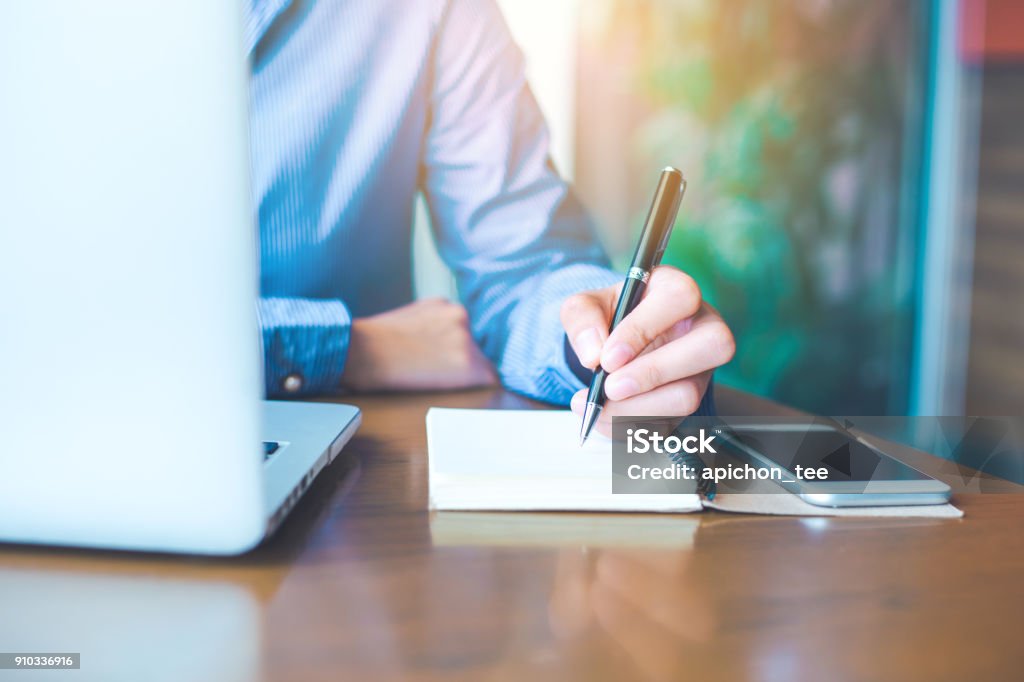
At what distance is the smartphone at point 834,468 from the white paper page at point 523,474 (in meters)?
0.08

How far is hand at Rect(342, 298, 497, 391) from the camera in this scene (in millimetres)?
837

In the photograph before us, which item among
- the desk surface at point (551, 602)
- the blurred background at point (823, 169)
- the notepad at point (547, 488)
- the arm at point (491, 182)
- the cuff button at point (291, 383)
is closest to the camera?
the desk surface at point (551, 602)

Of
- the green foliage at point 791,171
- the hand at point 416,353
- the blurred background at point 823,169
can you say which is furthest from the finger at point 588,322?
the green foliage at point 791,171

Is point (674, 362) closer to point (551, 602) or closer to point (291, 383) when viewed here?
point (551, 602)

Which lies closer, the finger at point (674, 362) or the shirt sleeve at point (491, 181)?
the finger at point (674, 362)

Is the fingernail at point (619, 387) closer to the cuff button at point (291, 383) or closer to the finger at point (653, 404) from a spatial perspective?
the finger at point (653, 404)

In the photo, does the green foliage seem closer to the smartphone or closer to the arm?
the arm

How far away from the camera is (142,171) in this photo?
0.28 metres

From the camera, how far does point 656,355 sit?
51cm

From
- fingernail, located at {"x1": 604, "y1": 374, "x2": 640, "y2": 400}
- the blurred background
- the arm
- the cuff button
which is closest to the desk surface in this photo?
fingernail, located at {"x1": 604, "y1": 374, "x2": 640, "y2": 400}

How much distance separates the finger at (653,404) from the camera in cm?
51

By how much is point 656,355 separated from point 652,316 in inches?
1.1

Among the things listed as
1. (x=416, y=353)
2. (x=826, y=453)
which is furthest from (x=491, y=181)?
(x=826, y=453)

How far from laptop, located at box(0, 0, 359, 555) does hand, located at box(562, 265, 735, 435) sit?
254 millimetres
